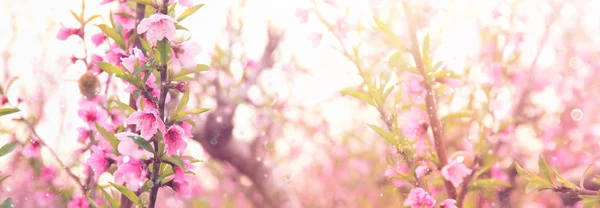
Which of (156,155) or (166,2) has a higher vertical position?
(166,2)

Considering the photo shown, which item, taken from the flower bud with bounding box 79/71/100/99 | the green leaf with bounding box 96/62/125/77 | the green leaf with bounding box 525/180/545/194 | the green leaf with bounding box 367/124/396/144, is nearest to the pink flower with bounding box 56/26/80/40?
the flower bud with bounding box 79/71/100/99

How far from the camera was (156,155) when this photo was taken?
114 cm

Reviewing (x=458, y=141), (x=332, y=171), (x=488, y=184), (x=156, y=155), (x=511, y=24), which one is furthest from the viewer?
(x=332, y=171)

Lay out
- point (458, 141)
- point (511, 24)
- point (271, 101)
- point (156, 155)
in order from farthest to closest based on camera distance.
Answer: point (271, 101) < point (511, 24) < point (458, 141) < point (156, 155)

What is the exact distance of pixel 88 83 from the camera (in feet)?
5.65

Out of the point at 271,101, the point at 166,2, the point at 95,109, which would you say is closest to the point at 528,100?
the point at 271,101

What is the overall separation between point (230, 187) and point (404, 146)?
3.81 metres

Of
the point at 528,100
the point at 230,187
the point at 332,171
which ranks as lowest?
the point at 230,187

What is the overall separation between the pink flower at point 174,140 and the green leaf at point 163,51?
136mm

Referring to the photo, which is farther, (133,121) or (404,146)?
(404,146)

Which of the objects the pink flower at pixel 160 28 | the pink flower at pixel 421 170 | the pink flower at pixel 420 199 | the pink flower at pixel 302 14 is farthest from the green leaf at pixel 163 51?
the pink flower at pixel 302 14

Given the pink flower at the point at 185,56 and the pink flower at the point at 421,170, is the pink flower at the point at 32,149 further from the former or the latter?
the pink flower at the point at 421,170

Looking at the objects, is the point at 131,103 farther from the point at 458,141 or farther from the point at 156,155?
the point at 458,141

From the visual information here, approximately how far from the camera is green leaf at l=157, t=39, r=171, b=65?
1.11 m
